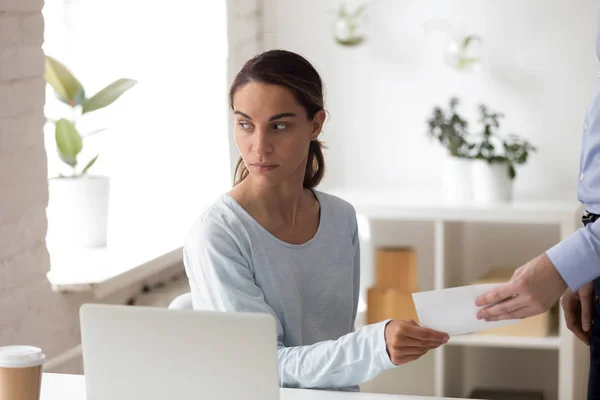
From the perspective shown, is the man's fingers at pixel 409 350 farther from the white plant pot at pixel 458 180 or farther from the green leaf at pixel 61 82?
the white plant pot at pixel 458 180

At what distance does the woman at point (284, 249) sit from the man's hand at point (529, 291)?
0.13 m

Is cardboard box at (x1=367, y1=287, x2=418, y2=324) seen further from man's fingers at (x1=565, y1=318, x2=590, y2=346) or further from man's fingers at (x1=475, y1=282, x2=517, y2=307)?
man's fingers at (x1=475, y1=282, x2=517, y2=307)

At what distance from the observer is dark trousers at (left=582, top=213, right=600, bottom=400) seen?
1.71 meters

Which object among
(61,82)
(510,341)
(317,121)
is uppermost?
(61,82)

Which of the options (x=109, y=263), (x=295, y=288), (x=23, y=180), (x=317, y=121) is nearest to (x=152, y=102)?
(x=109, y=263)

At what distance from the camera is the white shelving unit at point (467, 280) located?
10.2 feet

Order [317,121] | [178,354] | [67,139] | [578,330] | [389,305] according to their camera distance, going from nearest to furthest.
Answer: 1. [178,354]
2. [317,121]
3. [578,330]
4. [67,139]
5. [389,305]

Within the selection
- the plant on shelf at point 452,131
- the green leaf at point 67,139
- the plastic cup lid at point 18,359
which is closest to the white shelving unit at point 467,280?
the plant on shelf at point 452,131

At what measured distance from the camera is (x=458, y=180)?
3.33 meters

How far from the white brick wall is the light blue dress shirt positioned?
1206mm

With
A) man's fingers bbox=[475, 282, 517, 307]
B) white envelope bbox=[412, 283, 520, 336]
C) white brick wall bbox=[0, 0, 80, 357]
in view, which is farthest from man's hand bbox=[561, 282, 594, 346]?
white brick wall bbox=[0, 0, 80, 357]

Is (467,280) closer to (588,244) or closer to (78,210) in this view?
(78,210)

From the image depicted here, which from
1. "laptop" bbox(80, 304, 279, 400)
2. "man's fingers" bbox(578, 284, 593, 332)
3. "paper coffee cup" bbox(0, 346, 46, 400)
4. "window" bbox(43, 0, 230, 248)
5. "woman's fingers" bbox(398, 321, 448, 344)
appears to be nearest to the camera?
"laptop" bbox(80, 304, 279, 400)

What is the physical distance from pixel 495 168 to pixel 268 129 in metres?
1.74
